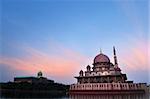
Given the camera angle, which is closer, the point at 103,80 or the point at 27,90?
the point at 103,80

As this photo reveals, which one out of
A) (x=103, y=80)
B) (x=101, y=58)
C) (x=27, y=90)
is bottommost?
(x=27, y=90)

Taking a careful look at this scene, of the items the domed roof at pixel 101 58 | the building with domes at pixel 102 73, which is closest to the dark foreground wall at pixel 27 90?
the building with domes at pixel 102 73

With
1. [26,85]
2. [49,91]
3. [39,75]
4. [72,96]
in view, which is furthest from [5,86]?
[72,96]

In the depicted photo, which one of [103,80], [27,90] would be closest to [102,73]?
[103,80]

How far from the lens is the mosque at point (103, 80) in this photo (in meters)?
32.8

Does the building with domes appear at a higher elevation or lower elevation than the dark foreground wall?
higher

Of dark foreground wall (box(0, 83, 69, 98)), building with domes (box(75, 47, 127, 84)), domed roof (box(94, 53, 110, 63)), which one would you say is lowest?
dark foreground wall (box(0, 83, 69, 98))

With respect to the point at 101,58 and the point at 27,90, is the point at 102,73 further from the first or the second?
the point at 27,90

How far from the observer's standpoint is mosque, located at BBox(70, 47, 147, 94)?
32.8 metres

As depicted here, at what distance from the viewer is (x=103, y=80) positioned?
35188 millimetres

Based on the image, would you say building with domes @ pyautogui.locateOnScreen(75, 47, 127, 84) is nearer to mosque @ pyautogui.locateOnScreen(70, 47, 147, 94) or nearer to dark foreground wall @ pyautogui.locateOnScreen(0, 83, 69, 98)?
mosque @ pyautogui.locateOnScreen(70, 47, 147, 94)

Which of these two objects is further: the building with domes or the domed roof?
the domed roof

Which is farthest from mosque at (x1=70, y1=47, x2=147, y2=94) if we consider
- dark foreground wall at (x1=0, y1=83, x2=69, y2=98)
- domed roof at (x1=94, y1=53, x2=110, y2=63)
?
dark foreground wall at (x1=0, y1=83, x2=69, y2=98)

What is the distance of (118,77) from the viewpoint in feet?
113
